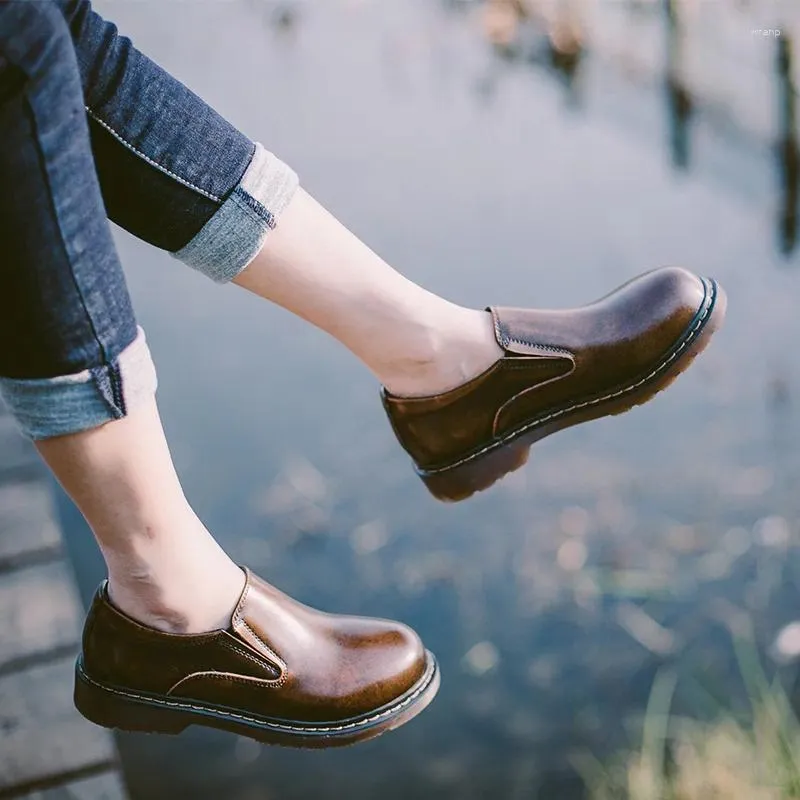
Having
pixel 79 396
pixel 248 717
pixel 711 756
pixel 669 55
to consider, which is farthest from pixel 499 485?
pixel 79 396

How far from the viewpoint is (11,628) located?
1813mm

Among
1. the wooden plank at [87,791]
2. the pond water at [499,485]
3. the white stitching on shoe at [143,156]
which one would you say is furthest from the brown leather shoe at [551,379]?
the pond water at [499,485]

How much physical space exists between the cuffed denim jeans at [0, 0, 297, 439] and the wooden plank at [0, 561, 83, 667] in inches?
37.7

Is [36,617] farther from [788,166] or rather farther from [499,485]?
[788,166]

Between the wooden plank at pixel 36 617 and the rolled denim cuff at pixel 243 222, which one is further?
the wooden plank at pixel 36 617

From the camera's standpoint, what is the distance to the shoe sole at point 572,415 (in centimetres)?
Answer: 125

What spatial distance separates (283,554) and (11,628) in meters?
1.76

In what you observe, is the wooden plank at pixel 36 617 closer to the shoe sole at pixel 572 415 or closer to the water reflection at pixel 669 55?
the shoe sole at pixel 572 415

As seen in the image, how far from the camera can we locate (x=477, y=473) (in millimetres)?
1284

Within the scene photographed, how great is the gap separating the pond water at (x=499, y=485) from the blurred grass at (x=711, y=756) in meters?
0.08

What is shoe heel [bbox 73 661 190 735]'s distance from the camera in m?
1.19

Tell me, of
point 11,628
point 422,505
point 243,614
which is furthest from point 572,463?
point 243,614

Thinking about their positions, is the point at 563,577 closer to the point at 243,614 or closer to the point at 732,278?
the point at 732,278

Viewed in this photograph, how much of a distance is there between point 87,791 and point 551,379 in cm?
94
